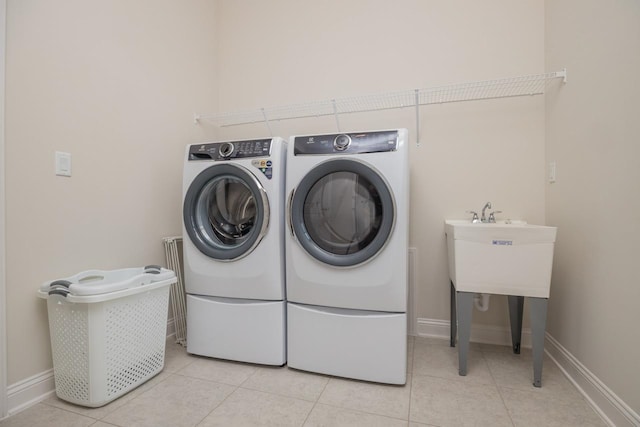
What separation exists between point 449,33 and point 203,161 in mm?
1799

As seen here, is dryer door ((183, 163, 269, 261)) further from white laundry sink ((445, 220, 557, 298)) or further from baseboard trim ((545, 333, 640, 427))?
baseboard trim ((545, 333, 640, 427))

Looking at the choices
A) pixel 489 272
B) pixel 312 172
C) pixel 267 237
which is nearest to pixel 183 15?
pixel 312 172

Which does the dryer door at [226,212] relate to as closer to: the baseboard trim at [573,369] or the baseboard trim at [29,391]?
the baseboard trim at [29,391]

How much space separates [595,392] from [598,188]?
33.9 inches

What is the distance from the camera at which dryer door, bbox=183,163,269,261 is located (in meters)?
1.55

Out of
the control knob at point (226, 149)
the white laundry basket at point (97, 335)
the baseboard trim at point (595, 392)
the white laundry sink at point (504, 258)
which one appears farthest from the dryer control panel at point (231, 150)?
the baseboard trim at point (595, 392)

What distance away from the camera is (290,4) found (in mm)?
2342

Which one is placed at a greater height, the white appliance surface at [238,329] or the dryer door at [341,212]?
the dryer door at [341,212]

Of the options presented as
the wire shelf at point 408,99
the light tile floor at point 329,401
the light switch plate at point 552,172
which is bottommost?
the light tile floor at point 329,401

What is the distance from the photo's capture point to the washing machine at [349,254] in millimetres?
1393

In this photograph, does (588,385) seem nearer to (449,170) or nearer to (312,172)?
(449,170)

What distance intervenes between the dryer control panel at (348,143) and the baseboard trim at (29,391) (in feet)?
5.00

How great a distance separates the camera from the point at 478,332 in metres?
1.93

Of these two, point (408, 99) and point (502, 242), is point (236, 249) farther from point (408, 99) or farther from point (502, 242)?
point (408, 99)
